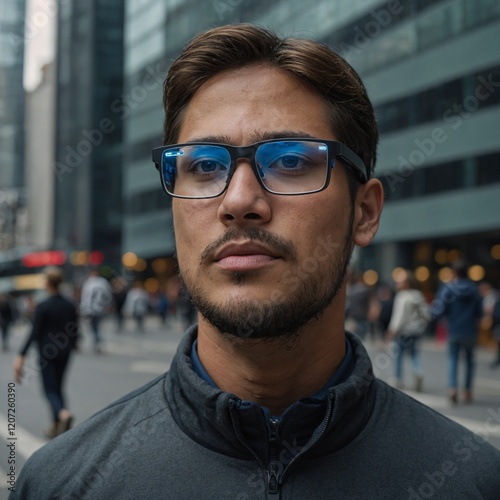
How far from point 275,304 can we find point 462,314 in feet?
32.6

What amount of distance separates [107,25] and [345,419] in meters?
77.3

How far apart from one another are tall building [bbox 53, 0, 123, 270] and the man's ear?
71.2 metres

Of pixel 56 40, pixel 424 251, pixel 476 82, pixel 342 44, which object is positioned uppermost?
pixel 56 40

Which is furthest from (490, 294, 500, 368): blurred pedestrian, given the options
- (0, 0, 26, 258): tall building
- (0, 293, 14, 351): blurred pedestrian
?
(0, 0, 26, 258): tall building

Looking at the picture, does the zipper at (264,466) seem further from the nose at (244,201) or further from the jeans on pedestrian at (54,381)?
the jeans on pedestrian at (54,381)

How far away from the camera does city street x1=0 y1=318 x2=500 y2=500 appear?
874 centimetres

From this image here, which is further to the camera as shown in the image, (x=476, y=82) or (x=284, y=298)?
(x=476, y=82)

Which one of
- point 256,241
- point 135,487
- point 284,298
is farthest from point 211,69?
point 135,487

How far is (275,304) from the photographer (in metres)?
1.77

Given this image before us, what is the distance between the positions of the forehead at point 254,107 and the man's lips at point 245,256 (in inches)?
10.1

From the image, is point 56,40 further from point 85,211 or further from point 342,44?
point 342,44

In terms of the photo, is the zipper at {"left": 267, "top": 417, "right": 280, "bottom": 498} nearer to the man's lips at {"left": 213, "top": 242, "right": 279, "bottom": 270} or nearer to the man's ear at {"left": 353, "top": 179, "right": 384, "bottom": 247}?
the man's lips at {"left": 213, "top": 242, "right": 279, "bottom": 270}

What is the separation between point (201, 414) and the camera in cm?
184

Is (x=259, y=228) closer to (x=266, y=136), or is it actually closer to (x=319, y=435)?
(x=266, y=136)
